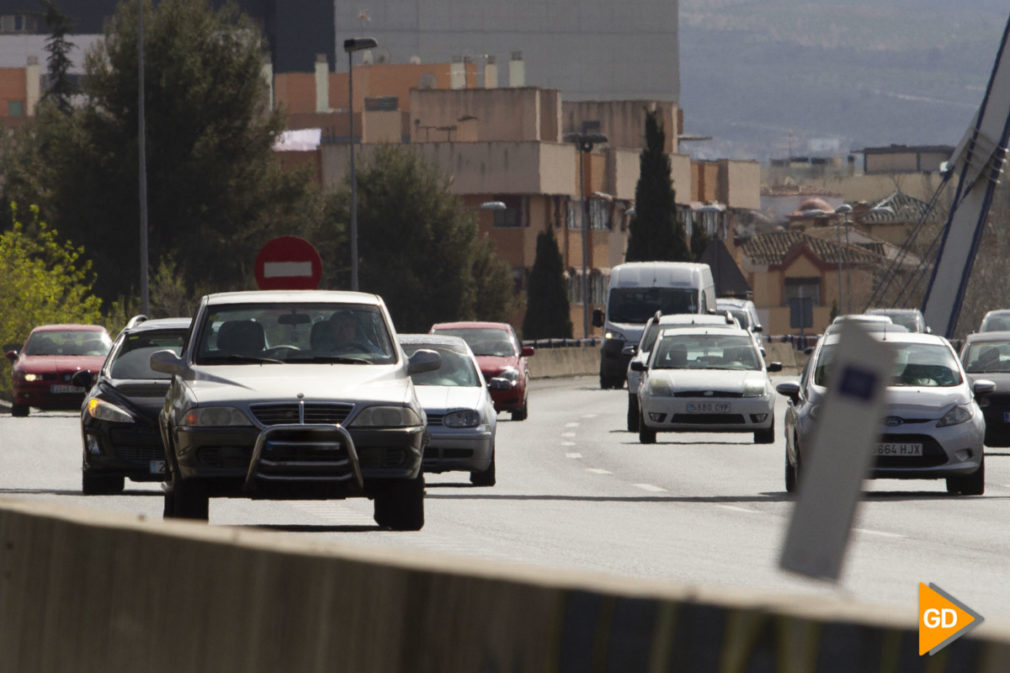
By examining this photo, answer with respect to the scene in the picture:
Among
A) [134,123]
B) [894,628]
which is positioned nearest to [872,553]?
[894,628]

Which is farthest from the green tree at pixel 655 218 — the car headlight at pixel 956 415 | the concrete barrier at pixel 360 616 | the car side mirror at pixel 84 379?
the concrete barrier at pixel 360 616

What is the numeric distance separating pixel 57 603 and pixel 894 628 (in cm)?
334

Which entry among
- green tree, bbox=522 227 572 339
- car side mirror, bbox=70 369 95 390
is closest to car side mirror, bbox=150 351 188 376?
car side mirror, bbox=70 369 95 390

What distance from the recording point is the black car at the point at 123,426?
1862 centimetres

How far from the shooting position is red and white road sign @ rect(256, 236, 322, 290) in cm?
2334

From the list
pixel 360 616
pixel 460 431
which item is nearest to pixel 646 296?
pixel 460 431

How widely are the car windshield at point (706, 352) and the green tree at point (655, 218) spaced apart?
7198 centimetres

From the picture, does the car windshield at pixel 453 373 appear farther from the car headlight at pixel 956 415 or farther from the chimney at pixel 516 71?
the chimney at pixel 516 71

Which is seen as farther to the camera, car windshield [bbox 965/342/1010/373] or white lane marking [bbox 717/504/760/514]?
car windshield [bbox 965/342/1010/373]

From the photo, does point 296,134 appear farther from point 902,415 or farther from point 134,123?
point 902,415

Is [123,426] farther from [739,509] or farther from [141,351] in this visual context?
[739,509]

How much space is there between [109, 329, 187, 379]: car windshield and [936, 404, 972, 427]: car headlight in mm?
6460

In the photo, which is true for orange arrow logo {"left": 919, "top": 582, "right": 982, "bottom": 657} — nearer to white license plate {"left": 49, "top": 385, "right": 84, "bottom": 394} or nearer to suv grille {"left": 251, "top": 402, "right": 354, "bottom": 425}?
suv grille {"left": 251, "top": 402, "right": 354, "bottom": 425}

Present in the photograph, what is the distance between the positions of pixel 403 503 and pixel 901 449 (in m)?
6.33
